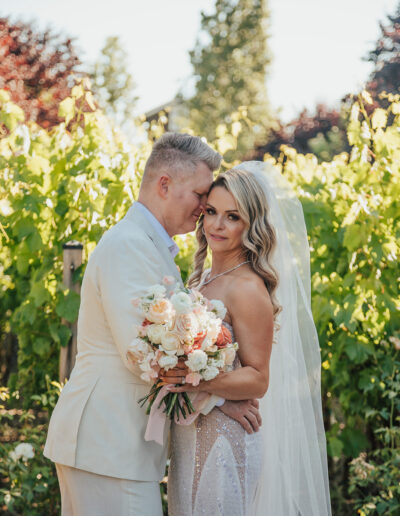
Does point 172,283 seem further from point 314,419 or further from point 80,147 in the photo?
point 80,147

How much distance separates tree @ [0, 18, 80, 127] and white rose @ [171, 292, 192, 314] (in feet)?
33.5

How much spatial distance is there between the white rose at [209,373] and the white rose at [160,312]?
26 cm

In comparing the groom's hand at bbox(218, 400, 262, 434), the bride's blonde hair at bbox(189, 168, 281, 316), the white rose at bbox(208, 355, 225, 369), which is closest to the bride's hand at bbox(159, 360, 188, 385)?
the white rose at bbox(208, 355, 225, 369)

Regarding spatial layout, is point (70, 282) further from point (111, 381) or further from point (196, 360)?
point (196, 360)

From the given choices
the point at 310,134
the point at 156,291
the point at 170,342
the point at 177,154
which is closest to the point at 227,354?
the point at 170,342

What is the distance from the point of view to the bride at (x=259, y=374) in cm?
264

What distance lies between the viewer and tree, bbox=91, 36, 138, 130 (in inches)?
1294

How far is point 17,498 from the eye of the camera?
426 centimetres

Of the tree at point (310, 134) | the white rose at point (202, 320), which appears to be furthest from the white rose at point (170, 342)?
the tree at point (310, 134)

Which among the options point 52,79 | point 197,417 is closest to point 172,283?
point 197,417

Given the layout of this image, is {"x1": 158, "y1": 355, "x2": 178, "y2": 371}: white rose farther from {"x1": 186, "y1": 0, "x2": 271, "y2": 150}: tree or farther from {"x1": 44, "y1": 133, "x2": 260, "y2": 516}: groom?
{"x1": 186, "y1": 0, "x2": 271, "y2": 150}: tree

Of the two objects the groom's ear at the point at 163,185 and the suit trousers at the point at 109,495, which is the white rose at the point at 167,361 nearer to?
the suit trousers at the point at 109,495

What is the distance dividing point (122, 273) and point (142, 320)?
210 millimetres

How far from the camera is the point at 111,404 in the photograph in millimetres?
2490
